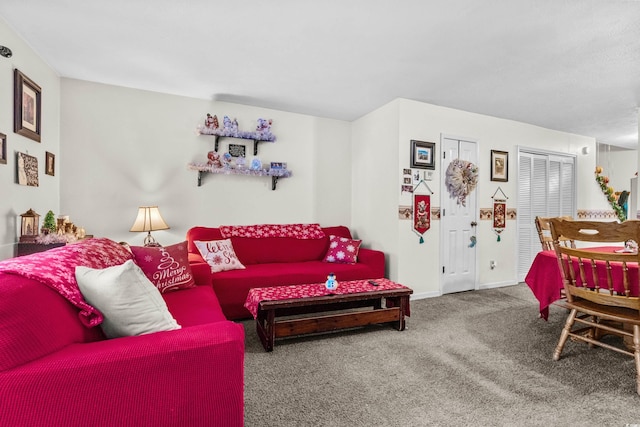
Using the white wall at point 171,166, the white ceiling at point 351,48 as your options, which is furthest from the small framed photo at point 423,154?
the white wall at point 171,166

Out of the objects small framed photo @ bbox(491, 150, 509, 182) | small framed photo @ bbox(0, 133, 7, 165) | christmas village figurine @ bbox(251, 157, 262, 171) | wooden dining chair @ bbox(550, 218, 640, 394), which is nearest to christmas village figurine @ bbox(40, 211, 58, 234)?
small framed photo @ bbox(0, 133, 7, 165)

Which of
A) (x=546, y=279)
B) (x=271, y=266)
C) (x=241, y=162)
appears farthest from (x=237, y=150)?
(x=546, y=279)

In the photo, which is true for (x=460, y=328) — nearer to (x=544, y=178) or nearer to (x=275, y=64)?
(x=275, y=64)

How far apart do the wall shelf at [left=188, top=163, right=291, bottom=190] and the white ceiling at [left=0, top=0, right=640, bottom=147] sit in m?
0.83

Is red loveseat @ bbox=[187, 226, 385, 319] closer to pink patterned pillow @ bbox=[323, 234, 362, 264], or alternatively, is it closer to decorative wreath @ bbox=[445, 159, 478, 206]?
pink patterned pillow @ bbox=[323, 234, 362, 264]

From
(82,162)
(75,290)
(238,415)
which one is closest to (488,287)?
(238,415)

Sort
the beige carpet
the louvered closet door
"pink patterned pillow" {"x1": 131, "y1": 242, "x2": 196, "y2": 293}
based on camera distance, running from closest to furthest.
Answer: the beige carpet
"pink patterned pillow" {"x1": 131, "y1": 242, "x2": 196, "y2": 293}
the louvered closet door

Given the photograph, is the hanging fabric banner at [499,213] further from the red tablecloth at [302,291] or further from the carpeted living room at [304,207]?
→ the red tablecloth at [302,291]

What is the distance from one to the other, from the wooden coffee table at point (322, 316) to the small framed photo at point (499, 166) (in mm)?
2560

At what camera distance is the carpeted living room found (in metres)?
1.19

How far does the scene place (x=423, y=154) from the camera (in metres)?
3.93

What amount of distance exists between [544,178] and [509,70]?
104 inches

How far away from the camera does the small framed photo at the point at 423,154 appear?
12.7 feet

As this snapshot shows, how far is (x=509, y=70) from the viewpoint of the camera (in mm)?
2982
